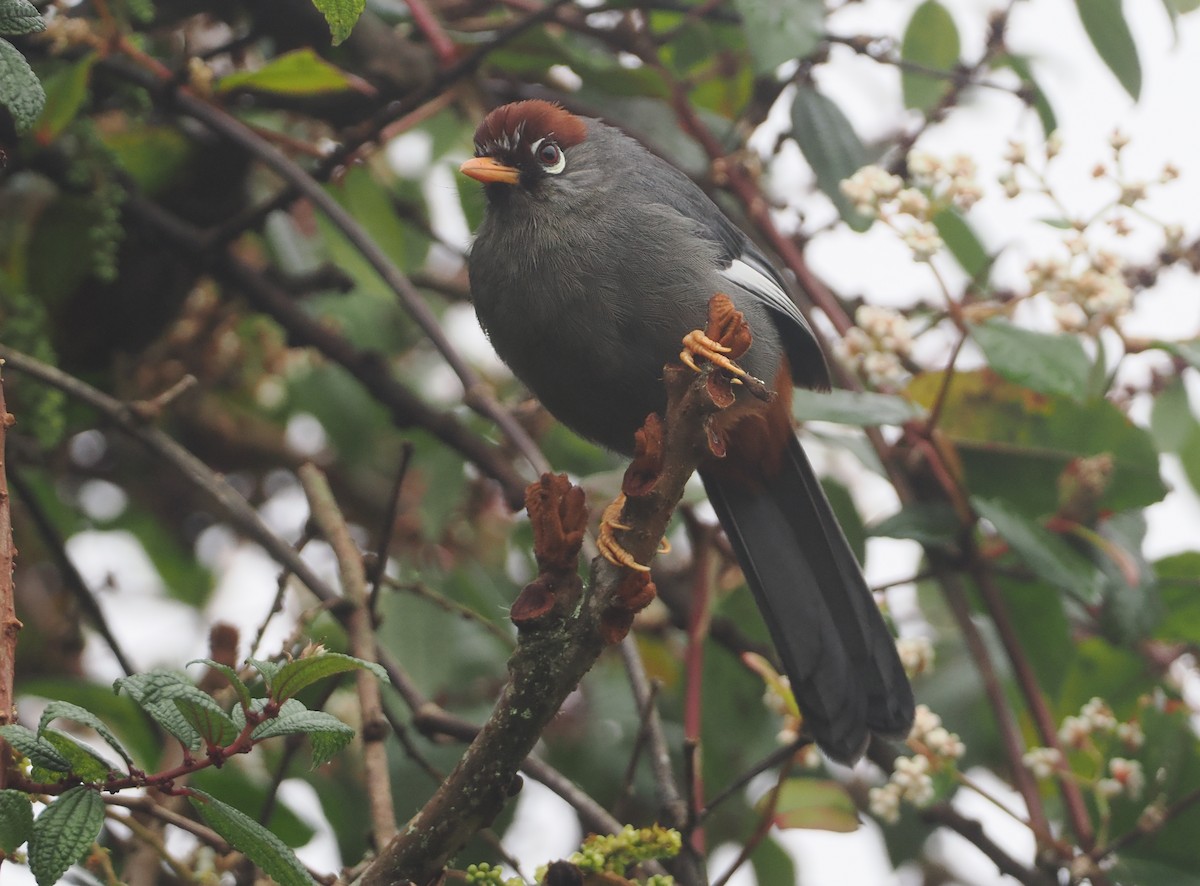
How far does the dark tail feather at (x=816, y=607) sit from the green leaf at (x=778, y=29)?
0.93m

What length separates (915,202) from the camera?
2.87 metres

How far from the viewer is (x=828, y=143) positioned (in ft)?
11.4

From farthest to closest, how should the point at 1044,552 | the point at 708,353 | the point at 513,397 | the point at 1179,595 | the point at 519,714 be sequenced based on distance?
the point at 513,397
the point at 1179,595
the point at 1044,552
the point at 708,353
the point at 519,714

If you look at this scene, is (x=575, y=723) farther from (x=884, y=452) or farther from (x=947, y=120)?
(x=947, y=120)

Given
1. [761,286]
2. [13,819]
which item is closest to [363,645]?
[13,819]

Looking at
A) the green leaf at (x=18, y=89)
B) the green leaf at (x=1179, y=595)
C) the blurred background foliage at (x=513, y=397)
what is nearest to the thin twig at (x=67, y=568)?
the blurred background foliage at (x=513, y=397)

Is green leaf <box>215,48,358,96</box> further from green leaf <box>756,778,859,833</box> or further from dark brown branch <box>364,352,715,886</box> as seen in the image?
green leaf <box>756,778,859,833</box>

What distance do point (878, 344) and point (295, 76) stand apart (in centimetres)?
150

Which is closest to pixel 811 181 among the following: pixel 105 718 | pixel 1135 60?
pixel 1135 60

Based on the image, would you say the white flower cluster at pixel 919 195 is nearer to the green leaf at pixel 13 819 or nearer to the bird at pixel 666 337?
the bird at pixel 666 337

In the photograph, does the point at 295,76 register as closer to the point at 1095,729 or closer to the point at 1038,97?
the point at 1038,97

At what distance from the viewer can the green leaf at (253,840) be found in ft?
5.76

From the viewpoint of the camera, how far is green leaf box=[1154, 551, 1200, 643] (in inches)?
131

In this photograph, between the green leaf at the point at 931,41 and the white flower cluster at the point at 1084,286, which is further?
the green leaf at the point at 931,41
